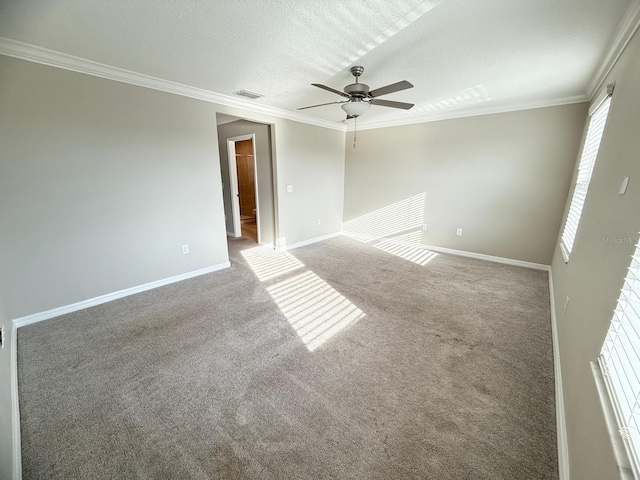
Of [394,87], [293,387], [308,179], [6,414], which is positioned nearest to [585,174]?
[394,87]

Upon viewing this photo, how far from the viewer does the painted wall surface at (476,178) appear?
355 centimetres

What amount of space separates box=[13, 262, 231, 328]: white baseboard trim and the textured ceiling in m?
2.37

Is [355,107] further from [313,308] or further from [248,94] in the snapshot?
[313,308]

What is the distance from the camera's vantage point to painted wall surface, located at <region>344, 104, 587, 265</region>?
355 cm

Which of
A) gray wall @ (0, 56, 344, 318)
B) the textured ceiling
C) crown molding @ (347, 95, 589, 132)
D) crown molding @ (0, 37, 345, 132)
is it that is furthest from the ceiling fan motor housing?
crown molding @ (347, 95, 589, 132)

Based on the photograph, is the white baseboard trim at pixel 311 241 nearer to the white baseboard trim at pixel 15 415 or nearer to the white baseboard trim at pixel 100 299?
the white baseboard trim at pixel 100 299

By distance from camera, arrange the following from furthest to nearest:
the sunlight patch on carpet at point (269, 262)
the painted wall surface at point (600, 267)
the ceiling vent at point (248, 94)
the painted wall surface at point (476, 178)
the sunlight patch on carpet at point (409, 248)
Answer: the sunlight patch on carpet at point (409, 248) → the sunlight patch on carpet at point (269, 262) → the painted wall surface at point (476, 178) → the ceiling vent at point (248, 94) → the painted wall surface at point (600, 267)

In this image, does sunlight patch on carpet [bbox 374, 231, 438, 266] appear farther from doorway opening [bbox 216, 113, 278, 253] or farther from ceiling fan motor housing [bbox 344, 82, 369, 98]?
ceiling fan motor housing [bbox 344, 82, 369, 98]

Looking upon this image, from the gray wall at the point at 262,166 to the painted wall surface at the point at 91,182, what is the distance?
1.18m

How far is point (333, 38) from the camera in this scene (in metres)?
1.98

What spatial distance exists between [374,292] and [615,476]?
2394mm

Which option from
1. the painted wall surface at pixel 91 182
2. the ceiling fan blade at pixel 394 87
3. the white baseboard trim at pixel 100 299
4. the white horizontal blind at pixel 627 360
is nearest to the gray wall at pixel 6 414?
the white baseboard trim at pixel 100 299

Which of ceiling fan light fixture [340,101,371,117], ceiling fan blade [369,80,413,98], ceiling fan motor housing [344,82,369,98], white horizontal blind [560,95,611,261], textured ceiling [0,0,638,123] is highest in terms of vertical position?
textured ceiling [0,0,638,123]

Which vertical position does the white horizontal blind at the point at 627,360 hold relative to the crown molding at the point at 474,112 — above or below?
below
